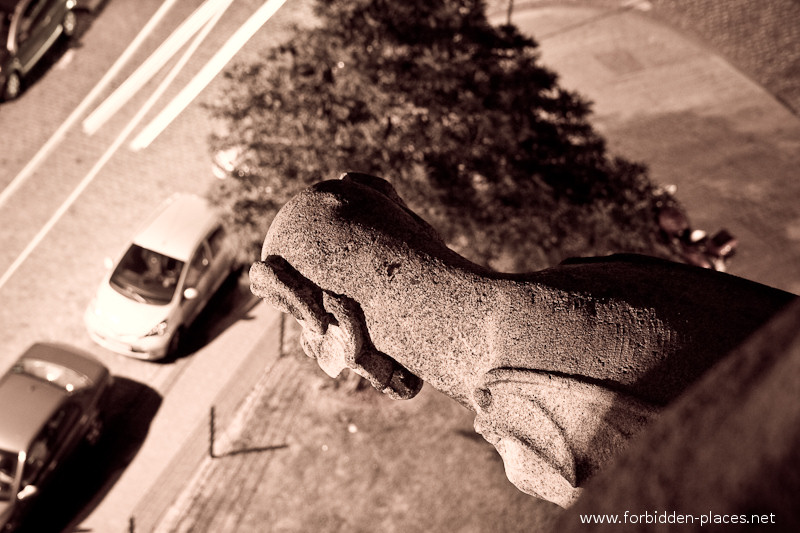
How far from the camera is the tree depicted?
7324 mm

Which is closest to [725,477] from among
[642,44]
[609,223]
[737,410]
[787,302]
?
[737,410]

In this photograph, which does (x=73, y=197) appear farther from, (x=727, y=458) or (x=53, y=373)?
(x=727, y=458)

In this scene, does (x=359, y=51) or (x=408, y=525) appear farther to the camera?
(x=408, y=525)

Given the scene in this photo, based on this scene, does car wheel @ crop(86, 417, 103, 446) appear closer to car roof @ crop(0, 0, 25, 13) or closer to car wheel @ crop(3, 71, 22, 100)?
car wheel @ crop(3, 71, 22, 100)

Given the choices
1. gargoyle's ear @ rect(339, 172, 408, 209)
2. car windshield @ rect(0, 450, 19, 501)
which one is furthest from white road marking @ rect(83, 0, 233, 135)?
car windshield @ rect(0, 450, 19, 501)

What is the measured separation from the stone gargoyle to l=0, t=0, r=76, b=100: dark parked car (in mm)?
13239

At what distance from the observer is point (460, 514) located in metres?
7.96

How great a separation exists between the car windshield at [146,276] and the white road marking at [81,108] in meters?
4.10

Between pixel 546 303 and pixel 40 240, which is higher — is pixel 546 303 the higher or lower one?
the higher one

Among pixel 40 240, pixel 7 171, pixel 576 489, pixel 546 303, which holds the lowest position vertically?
pixel 40 240

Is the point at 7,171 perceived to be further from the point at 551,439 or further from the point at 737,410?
the point at 737,410

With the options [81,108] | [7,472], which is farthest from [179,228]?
[81,108]

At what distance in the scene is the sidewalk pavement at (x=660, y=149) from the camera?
941cm

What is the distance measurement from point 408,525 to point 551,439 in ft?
18.4
